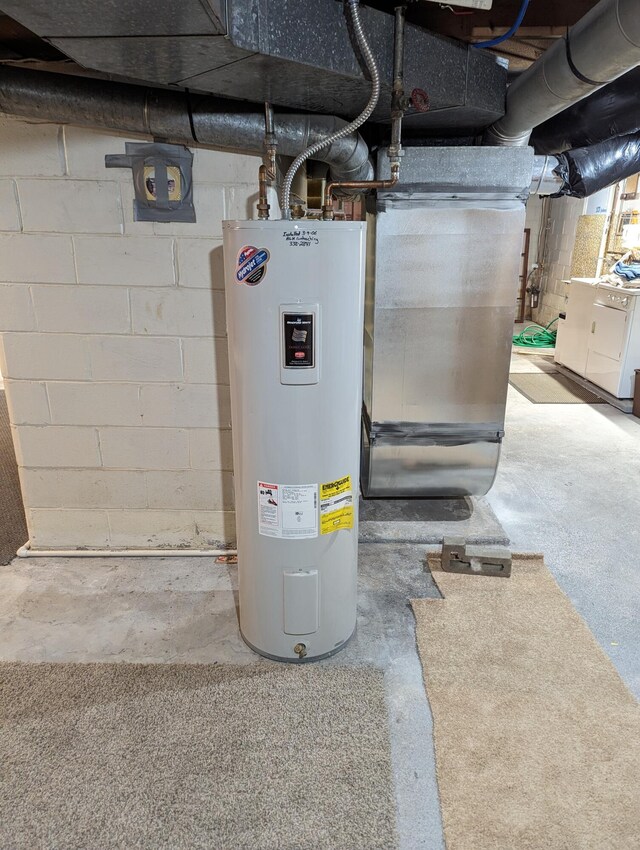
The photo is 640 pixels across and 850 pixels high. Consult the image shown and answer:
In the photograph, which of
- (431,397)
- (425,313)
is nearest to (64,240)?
(425,313)

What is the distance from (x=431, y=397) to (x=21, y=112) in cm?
190

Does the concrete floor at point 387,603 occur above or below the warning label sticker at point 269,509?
below

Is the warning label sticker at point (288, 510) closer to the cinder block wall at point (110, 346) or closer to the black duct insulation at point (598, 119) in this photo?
the cinder block wall at point (110, 346)

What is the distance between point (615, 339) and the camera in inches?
184

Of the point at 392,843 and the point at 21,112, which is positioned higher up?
the point at 21,112

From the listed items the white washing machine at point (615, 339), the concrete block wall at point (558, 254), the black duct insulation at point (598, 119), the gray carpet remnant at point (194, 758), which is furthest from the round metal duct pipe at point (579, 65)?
the concrete block wall at point (558, 254)

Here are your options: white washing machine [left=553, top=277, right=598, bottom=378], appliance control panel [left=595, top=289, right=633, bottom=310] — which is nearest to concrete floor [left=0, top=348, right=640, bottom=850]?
appliance control panel [left=595, top=289, right=633, bottom=310]

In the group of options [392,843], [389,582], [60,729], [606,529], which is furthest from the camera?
[606,529]

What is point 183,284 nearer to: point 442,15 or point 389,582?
point 442,15

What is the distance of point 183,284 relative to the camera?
220 centimetres

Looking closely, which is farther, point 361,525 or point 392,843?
point 361,525

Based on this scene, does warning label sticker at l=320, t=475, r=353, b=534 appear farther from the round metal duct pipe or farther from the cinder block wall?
the round metal duct pipe

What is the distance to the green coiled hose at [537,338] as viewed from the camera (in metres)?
6.90

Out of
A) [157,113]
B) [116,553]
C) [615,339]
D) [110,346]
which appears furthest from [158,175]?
[615,339]
